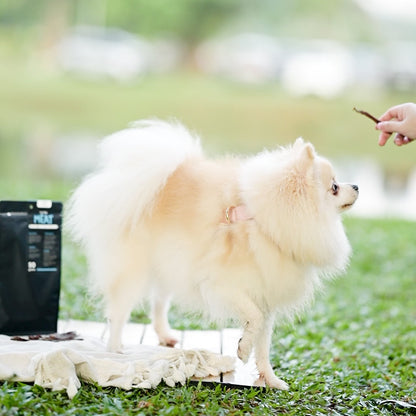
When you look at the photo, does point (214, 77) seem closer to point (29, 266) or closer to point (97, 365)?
point (29, 266)

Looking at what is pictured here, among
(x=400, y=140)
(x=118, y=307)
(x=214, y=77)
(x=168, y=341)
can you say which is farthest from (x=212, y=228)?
(x=214, y=77)

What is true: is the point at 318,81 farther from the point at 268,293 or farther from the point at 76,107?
the point at 268,293

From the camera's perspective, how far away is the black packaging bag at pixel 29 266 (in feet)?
13.1

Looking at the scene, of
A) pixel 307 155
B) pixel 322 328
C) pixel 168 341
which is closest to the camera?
pixel 307 155

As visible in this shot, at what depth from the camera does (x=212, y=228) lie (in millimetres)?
3590

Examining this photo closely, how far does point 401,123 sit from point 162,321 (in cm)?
182

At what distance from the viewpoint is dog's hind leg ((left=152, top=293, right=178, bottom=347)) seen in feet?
14.0

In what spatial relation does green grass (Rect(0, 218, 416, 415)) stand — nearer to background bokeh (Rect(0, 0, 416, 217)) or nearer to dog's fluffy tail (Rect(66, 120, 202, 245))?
dog's fluffy tail (Rect(66, 120, 202, 245))

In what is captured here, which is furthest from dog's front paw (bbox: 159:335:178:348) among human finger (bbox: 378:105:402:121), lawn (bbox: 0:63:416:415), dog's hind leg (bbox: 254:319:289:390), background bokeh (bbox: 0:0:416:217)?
background bokeh (bbox: 0:0:416:217)

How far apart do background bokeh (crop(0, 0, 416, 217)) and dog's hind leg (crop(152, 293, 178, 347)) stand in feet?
20.8

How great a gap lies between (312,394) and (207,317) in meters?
0.67

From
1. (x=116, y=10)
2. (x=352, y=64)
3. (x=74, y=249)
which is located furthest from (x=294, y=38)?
(x=74, y=249)

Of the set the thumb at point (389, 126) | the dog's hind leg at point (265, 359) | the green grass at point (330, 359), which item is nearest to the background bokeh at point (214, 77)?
the green grass at point (330, 359)

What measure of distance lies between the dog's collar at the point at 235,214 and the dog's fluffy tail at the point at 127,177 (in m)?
0.39
